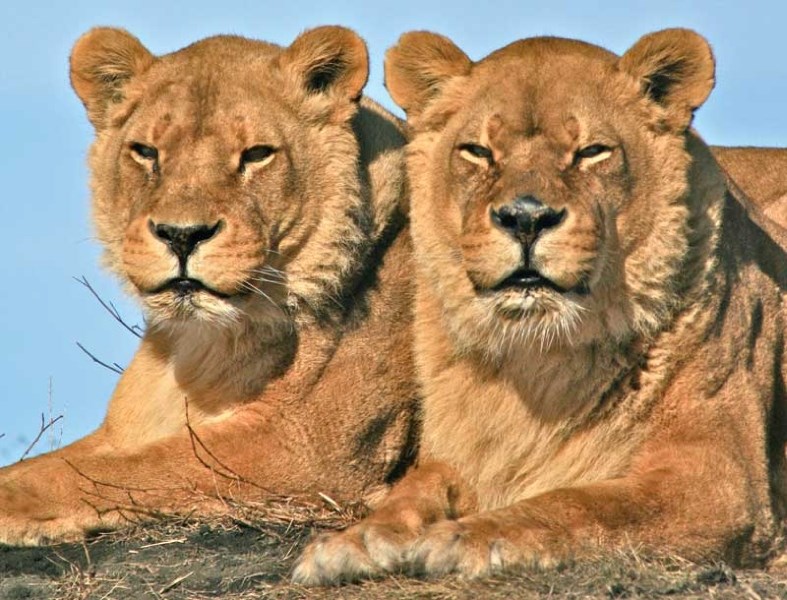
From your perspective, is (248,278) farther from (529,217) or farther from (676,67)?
(676,67)

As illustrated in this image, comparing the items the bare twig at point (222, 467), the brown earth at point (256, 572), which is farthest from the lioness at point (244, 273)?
the brown earth at point (256, 572)

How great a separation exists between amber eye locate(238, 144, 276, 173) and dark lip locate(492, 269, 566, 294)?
1.31 metres

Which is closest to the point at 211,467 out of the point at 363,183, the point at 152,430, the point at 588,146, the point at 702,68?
the point at 152,430

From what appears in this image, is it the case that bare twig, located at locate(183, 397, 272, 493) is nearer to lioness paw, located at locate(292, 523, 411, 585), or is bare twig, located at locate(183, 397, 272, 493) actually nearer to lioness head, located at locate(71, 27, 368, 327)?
lioness head, located at locate(71, 27, 368, 327)

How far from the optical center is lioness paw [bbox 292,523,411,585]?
5633 millimetres

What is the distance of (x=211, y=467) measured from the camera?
6.60 metres

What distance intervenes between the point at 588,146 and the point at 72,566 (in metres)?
2.33

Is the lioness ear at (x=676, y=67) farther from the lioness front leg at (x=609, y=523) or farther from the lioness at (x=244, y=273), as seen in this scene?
the lioness front leg at (x=609, y=523)

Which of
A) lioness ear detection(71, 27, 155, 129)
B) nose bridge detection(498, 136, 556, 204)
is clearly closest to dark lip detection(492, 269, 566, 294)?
nose bridge detection(498, 136, 556, 204)

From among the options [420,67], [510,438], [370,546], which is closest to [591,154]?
[420,67]

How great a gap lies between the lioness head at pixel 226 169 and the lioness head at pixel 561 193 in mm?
462

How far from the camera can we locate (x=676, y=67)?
6402 mm

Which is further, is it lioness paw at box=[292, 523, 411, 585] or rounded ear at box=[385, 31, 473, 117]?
rounded ear at box=[385, 31, 473, 117]

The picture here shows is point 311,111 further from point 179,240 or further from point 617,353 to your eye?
point 617,353
